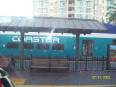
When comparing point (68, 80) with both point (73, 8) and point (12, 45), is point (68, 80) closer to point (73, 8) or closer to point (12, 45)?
point (12, 45)

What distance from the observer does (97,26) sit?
20859 mm

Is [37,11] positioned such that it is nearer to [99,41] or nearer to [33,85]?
[99,41]

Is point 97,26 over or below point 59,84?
over

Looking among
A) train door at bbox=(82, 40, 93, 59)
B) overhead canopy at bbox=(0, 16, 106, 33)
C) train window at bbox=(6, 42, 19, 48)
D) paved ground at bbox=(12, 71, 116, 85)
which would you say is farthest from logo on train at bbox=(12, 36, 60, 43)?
paved ground at bbox=(12, 71, 116, 85)

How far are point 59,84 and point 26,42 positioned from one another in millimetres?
18860

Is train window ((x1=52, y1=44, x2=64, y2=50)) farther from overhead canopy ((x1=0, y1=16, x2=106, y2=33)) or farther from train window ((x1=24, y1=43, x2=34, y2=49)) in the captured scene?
overhead canopy ((x1=0, y1=16, x2=106, y2=33))

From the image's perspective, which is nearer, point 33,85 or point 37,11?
point 33,85

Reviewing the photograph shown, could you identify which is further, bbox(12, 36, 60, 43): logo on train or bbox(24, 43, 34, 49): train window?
bbox(24, 43, 34, 49): train window

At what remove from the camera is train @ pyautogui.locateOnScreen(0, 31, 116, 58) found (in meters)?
34.6

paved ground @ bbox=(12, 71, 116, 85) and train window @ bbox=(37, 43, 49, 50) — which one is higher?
paved ground @ bbox=(12, 71, 116, 85)

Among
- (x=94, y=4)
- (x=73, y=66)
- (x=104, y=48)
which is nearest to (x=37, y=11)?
(x=94, y=4)
